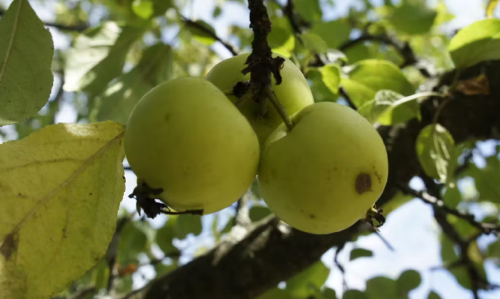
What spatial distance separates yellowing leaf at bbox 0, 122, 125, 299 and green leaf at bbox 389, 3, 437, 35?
4.85 feet

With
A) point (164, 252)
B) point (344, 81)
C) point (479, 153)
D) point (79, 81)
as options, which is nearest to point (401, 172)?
point (344, 81)

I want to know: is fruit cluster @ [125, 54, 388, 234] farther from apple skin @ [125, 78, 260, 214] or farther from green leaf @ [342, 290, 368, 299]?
green leaf @ [342, 290, 368, 299]

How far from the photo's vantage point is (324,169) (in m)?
0.61

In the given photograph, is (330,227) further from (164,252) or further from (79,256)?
(164,252)

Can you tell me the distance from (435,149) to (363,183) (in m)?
0.72

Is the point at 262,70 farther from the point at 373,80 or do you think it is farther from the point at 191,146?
the point at 373,80

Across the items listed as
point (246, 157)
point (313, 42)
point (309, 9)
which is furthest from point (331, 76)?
point (309, 9)

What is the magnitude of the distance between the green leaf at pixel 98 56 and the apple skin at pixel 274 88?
82 cm

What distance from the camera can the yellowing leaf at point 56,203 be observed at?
73 centimetres

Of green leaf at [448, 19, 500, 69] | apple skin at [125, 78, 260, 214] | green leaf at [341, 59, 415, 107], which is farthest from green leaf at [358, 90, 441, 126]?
apple skin at [125, 78, 260, 214]

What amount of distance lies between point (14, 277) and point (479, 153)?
195cm

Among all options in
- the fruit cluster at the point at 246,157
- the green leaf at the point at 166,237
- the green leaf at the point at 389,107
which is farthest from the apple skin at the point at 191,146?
the green leaf at the point at 166,237

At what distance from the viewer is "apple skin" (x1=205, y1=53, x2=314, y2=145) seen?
0.78 m

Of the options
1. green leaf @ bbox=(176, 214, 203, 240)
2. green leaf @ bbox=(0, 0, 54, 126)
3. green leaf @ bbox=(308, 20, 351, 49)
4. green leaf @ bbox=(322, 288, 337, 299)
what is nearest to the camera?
green leaf @ bbox=(0, 0, 54, 126)
